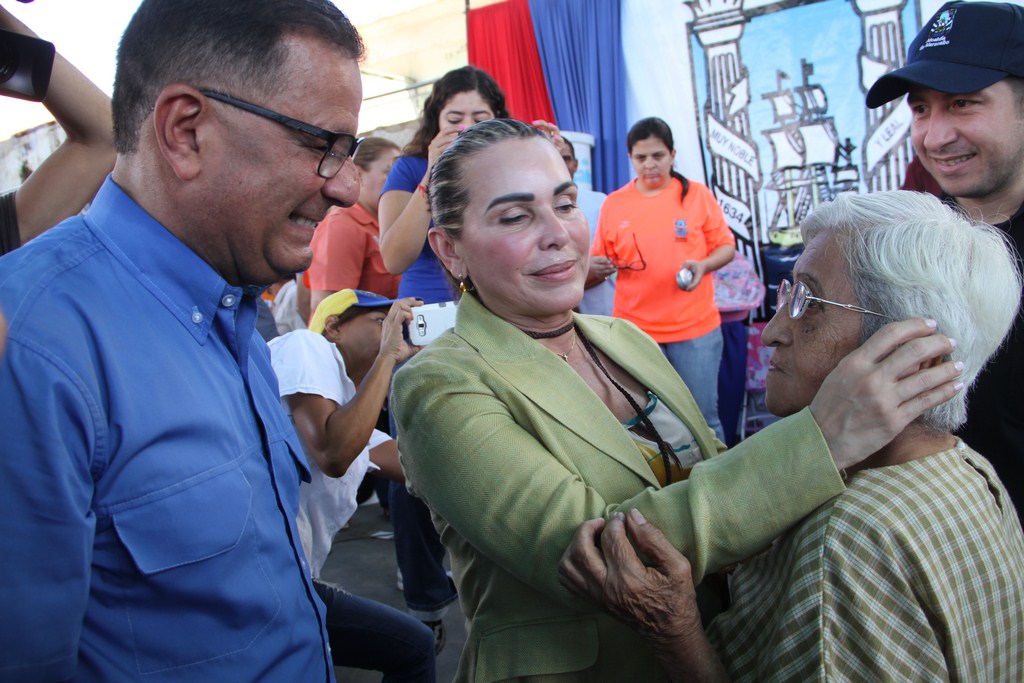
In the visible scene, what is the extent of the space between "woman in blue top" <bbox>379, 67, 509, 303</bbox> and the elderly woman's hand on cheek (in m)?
2.06

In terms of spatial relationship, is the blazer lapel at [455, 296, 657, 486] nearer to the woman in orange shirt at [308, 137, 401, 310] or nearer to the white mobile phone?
the white mobile phone

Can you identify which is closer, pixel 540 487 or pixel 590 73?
pixel 540 487

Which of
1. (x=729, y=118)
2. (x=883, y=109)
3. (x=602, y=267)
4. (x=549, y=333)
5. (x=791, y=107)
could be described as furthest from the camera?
(x=729, y=118)

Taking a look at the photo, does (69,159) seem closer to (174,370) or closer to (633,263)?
(174,370)

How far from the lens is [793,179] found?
5520mm

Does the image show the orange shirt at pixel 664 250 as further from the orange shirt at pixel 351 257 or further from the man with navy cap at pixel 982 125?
the man with navy cap at pixel 982 125

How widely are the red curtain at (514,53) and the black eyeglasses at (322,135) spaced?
217 inches

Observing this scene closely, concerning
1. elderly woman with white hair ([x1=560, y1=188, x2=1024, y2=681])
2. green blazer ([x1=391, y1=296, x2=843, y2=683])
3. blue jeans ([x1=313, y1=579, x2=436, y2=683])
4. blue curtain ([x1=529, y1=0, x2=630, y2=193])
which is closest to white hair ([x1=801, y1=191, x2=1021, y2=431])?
elderly woman with white hair ([x1=560, y1=188, x2=1024, y2=681])

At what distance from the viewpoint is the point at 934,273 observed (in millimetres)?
1395

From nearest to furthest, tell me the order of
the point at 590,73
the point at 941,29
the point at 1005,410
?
the point at 1005,410, the point at 941,29, the point at 590,73

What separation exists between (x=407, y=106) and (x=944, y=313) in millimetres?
7174

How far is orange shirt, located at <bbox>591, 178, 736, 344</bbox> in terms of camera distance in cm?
→ 494

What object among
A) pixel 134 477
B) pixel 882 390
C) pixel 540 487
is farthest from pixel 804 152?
pixel 134 477

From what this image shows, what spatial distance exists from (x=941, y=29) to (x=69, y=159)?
8.30 feet
